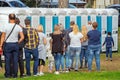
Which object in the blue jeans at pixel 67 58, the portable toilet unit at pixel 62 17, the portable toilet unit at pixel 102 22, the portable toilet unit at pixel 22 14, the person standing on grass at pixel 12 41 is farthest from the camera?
the portable toilet unit at pixel 102 22

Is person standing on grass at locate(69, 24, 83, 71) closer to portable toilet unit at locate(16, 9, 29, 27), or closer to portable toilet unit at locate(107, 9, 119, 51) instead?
portable toilet unit at locate(16, 9, 29, 27)

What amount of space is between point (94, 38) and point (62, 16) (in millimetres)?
7729

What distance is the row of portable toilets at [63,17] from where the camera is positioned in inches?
920

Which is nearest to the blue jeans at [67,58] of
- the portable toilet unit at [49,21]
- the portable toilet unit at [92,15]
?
the portable toilet unit at [49,21]

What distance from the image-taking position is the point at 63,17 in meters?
25.7

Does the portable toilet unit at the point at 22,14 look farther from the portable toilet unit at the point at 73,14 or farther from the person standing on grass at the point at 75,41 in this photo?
the person standing on grass at the point at 75,41

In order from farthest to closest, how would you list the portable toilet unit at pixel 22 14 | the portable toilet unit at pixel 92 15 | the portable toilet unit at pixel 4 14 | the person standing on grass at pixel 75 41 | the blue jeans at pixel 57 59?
the portable toilet unit at pixel 92 15
the portable toilet unit at pixel 22 14
the portable toilet unit at pixel 4 14
the person standing on grass at pixel 75 41
the blue jeans at pixel 57 59

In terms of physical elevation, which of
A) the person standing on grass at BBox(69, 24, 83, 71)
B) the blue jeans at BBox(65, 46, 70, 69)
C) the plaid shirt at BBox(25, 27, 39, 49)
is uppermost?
the plaid shirt at BBox(25, 27, 39, 49)

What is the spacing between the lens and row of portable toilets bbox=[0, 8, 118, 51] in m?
23.4

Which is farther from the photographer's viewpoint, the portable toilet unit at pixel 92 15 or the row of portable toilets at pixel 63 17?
the portable toilet unit at pixel 92 15

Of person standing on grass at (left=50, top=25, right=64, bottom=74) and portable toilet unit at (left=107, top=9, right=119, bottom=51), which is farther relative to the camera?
portable toilet unit at (left=107, top=9, right=119, bottom=51)

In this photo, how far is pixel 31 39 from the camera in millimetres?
15500

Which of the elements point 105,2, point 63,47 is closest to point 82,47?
point 63,47

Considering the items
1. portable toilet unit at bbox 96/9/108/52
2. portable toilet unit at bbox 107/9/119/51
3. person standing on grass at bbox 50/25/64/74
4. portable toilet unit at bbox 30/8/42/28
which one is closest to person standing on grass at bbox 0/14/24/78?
person standing on grass at bbox 50/25/64/74
